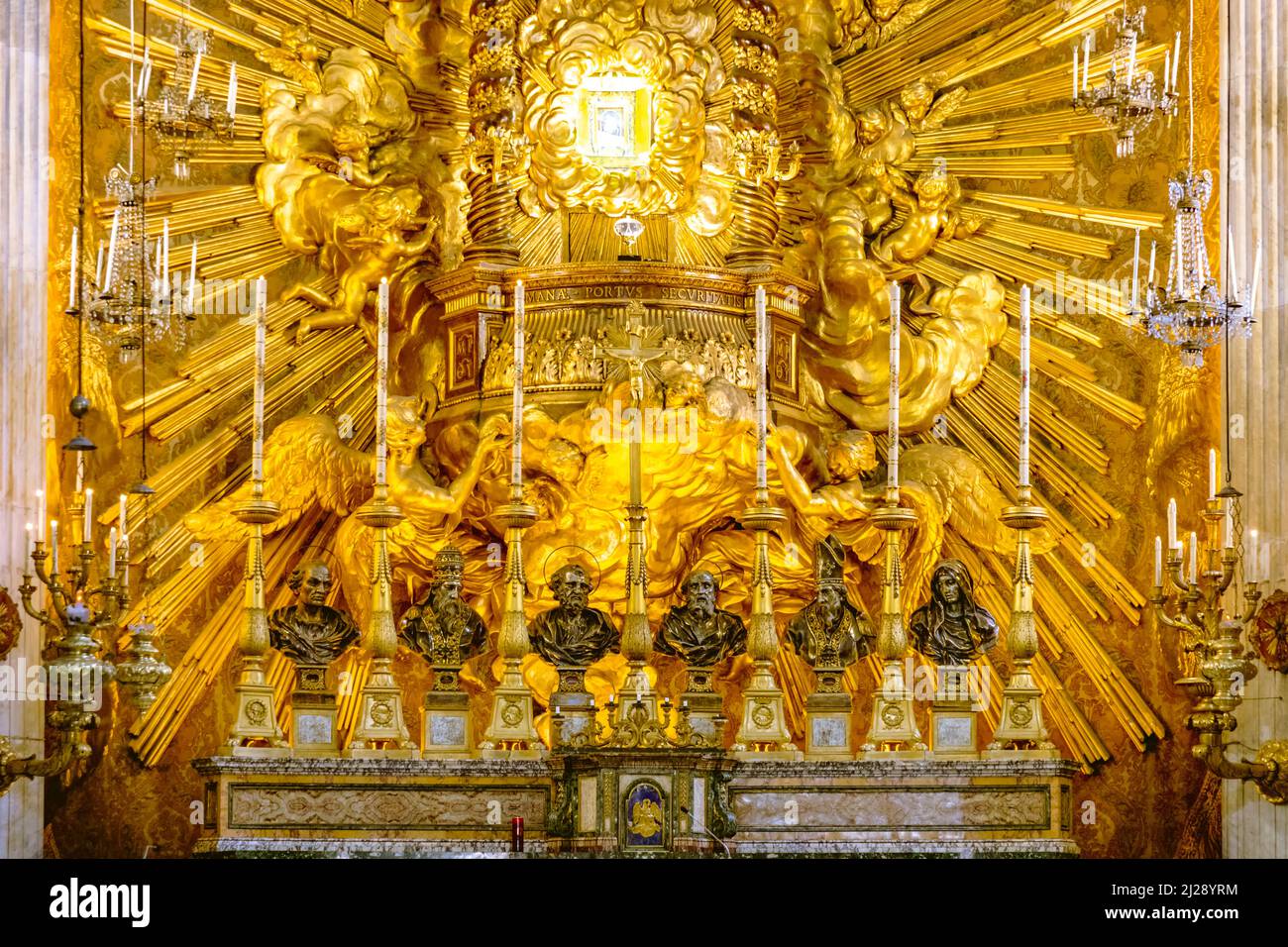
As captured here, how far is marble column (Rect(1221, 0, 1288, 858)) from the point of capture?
43.7ft

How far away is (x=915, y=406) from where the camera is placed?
14.7 m

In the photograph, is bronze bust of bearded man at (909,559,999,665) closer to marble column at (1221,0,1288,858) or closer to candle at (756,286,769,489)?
candle at (756,286,769,489)

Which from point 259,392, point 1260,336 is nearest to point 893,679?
point 1260,336

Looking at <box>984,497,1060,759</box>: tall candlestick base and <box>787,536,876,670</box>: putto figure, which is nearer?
<box>984,497,1060,759</box>: tall candlestick base

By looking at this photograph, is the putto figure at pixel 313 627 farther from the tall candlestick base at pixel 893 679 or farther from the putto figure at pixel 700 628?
the tall candlestick base at pixel 893 679

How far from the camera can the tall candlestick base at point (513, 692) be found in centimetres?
1246

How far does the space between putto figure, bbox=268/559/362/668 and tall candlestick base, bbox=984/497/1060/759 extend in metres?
3.20

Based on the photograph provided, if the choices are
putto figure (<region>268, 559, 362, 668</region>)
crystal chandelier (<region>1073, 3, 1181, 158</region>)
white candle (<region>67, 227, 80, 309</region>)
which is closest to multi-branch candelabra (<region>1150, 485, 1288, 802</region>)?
crystal chandelier (<region>1073, 3, 1181, 158</region>)

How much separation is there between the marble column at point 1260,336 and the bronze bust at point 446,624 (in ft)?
13.1

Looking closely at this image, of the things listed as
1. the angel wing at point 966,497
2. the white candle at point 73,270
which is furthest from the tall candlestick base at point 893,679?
the white candle at point 73,270

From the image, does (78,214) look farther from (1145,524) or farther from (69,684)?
(1145,524)

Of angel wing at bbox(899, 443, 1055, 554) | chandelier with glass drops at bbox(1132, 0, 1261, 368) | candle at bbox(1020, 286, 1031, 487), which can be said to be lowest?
angel wing at bbox(899, 443, 1055, 554)

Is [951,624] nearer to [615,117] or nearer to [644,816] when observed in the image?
[644,816]

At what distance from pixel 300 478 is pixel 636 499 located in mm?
2077
